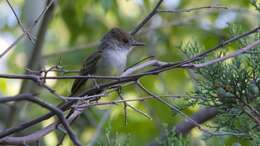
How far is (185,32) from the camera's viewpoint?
290 inches

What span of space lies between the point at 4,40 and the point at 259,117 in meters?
5.60

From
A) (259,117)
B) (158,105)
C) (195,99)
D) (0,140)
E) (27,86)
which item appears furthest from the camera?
(158,105)

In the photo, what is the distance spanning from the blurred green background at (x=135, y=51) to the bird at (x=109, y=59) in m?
0.15

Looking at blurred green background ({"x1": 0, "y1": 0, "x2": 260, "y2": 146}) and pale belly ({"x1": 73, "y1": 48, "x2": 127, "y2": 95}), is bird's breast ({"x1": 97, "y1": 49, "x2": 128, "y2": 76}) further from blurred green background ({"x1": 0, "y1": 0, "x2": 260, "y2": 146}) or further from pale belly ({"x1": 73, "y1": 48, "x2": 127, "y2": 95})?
blurred green background ({"x1": 0, "y1": 0, "x2": 260, "y2": 146})

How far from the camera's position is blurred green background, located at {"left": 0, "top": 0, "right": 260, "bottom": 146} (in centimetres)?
541

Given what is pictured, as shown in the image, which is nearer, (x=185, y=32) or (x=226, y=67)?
(x=226, y=67)

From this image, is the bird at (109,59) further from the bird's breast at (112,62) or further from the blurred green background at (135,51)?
the blurred green background at (135,51)

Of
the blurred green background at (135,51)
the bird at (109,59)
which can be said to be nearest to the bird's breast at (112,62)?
the bird at (109,59)

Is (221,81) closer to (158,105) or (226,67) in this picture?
(226,67)

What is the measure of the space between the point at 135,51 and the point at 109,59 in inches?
105

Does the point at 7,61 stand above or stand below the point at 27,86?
above

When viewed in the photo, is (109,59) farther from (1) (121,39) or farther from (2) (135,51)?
(2) (135,51)

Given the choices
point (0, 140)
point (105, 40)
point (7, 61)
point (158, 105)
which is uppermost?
point (7, 61)

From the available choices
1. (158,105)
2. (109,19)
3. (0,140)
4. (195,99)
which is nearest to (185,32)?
(109,19)
